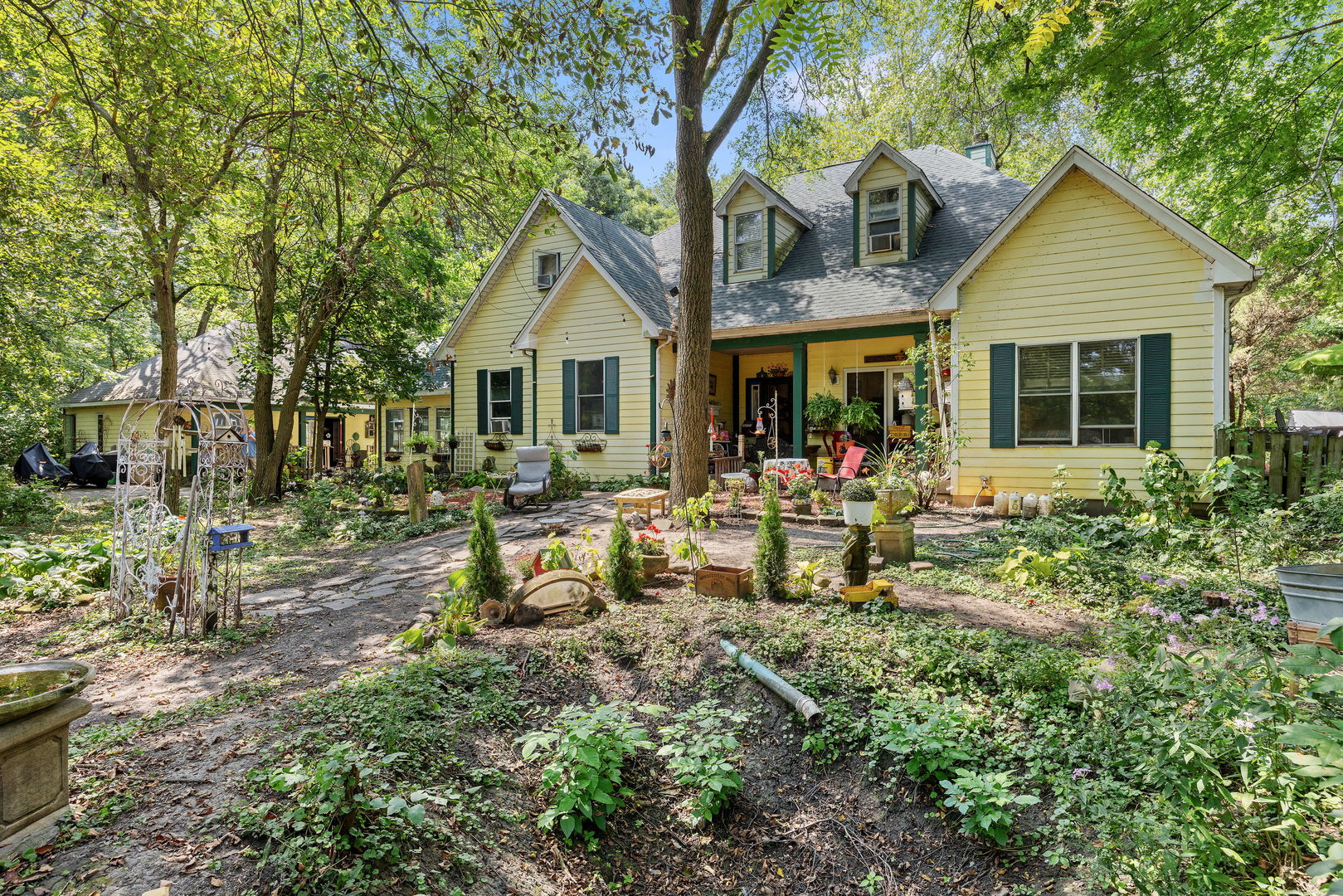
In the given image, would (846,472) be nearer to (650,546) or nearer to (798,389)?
(798,389)

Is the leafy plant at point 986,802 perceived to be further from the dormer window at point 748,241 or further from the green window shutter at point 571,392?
the dormer window at point 748,241

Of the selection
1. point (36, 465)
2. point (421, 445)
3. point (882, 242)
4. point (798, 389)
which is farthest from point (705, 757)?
point (36, 465)

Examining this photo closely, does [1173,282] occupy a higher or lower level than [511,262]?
lower

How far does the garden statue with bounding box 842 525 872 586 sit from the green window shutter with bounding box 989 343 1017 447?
18.9 feet

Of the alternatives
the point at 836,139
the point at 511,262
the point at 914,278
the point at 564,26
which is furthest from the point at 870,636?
the point at 836,139

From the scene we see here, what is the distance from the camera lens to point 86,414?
22328mm

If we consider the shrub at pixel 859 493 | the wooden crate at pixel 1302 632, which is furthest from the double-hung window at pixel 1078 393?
the wooden crate at pixel 1302 632

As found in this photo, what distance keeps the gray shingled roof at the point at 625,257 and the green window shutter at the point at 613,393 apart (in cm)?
130

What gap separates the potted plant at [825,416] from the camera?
1187 centimetres

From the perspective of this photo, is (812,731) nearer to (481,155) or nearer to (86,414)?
(481,155)

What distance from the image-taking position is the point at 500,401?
1444 cm

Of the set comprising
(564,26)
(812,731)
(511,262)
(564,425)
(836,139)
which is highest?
(836,139)

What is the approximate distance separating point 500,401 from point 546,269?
10.7ft

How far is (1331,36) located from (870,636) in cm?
1082
